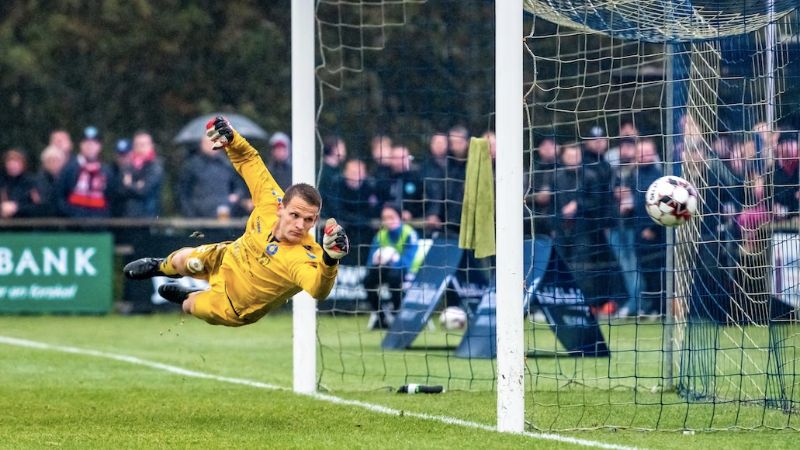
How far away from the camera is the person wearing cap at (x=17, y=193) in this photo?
2067cm

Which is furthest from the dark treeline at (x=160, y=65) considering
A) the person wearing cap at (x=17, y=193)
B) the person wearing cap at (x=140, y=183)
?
the person wearing cap at (x=17, y=193)

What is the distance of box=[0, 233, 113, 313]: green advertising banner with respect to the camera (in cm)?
1977

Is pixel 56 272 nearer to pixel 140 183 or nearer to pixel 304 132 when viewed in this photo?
pixel 140 183

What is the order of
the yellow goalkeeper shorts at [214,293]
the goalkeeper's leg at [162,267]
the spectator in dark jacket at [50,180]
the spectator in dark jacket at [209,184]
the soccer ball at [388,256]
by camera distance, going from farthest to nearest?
1. the spectator in dark jacket at [209,184]
2. the spectator in dark jacket at [50,180]
3. the soccer ball at [388,256]
4. the goalkeeper's leg at [162,267]
5. the yellow goalkeeper shorts at [214,293]

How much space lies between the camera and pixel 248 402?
37.6ft

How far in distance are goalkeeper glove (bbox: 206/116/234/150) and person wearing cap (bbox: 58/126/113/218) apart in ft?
35.4

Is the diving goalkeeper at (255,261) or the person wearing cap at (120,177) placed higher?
the person wearing cap at (120,177)

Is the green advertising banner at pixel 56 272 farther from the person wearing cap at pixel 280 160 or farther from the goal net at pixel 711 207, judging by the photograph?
the goal net at pixel 711 207

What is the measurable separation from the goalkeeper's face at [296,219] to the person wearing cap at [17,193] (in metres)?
11.5

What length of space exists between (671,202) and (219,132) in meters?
3.22

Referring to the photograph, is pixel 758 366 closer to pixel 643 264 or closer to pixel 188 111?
pixel 643 264

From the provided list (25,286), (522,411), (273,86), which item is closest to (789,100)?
(522,411)

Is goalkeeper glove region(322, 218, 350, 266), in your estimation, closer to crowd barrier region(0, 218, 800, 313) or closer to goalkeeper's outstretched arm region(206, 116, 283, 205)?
goalkeeper's outstretched arm region(206, 116, 283, 205)

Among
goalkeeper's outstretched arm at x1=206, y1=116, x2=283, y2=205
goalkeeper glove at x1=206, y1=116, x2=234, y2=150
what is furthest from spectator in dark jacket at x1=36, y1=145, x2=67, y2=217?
goalkeeper glove at x1=206, y1=116, x2=234, y2=150
